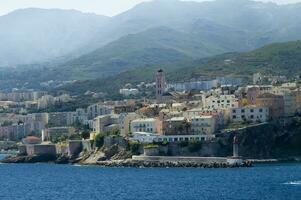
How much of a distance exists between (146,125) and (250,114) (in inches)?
360

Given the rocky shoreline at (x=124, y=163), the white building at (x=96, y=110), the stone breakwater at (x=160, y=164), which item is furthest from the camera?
the white building at (x=96, y=110)

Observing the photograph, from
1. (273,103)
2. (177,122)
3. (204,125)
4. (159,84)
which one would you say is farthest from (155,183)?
(159,84)

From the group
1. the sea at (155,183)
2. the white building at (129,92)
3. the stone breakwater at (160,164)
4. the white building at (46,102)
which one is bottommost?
the sea at (155,183)

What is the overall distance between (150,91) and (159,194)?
312 ft

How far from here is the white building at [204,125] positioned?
85188 mm

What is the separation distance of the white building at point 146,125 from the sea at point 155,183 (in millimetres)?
7158

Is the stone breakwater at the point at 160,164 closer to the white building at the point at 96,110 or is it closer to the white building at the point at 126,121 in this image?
the white building at the point at 126,121

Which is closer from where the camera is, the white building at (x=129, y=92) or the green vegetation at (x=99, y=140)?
the green vegetation at (x=99, y=140)

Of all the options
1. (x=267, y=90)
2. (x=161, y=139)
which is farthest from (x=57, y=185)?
(x=267, y=90)

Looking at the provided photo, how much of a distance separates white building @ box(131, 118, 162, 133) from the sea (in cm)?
716

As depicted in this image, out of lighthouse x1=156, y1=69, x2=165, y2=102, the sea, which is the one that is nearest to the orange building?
the sea

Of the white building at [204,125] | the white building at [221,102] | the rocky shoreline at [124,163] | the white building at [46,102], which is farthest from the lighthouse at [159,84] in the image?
the white building at [46,102]

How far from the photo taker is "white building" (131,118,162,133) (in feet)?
292

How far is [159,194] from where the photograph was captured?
59.8 meters
